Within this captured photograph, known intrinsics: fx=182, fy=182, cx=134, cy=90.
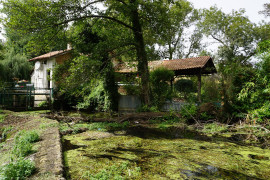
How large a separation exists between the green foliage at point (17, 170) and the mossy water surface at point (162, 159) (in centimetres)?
68

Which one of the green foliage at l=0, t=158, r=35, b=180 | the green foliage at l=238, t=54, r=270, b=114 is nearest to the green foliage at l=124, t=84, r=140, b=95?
the green foliage at l=238, t=54, r=270, b=114

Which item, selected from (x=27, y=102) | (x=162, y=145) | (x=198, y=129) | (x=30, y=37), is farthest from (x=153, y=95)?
(x=27, y=102)

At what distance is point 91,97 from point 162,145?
9567 mm

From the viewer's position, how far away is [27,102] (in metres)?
15.9

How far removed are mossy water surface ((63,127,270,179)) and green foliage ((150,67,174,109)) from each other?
6.23 meters

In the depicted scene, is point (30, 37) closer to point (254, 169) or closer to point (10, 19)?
point (10, 19)

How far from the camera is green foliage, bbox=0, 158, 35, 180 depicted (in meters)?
2.66

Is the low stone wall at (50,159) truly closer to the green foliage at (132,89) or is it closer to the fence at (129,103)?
the green foliage at (132,89)

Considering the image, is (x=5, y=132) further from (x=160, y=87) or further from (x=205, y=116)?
(x=160, y=87)

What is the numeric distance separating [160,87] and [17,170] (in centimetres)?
1066

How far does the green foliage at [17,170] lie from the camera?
8.73 feet

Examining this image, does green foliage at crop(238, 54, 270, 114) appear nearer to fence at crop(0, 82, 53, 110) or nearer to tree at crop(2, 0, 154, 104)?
tree at crop(2, 0, 154, 104)

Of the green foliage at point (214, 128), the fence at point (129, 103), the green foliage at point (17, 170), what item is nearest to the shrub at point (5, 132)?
the green foliage at point (17, 170)

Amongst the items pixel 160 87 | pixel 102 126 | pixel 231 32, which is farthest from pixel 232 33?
pixel 102 126
